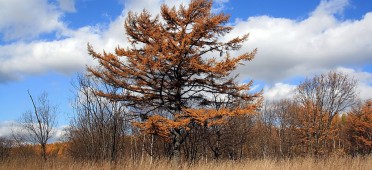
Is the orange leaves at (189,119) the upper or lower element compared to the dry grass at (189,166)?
upper

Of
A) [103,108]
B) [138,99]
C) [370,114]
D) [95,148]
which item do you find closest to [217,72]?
[138,99]

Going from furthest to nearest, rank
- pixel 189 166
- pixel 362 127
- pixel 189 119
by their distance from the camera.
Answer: pixel 362 127
pixel 189 119
pixel 189 166

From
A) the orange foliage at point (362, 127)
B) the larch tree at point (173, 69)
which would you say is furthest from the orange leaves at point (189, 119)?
the orange foliage at point (362, 127)

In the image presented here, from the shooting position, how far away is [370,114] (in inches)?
1827

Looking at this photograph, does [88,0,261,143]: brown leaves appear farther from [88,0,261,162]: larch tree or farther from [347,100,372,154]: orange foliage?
[347,100,372,154]: orange foliage

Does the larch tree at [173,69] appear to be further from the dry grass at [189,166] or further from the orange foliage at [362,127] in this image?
the orange foliage at [362,127]

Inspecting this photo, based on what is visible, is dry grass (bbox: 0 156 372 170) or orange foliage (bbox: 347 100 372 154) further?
orange foliage (bbox: 347 100 372 154)

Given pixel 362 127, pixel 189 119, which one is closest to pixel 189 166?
pixel 189 119

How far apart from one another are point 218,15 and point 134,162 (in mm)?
10677

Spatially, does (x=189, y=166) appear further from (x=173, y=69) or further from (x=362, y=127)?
(x=362, y=127)

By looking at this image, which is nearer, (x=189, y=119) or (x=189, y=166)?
(x=189, y=166)

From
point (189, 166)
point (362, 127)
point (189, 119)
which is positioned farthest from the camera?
point (362, 127)

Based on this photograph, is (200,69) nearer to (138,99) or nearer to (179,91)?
(179,91)

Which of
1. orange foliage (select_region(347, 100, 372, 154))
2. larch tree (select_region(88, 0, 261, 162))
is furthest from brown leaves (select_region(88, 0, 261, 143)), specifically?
orange foliage (select_region(347, 100, 372, 154))
